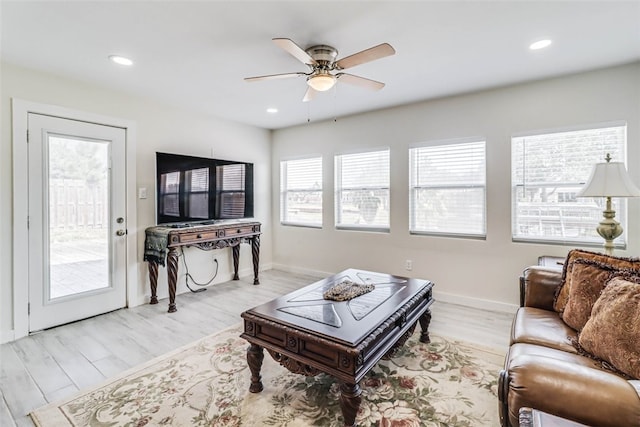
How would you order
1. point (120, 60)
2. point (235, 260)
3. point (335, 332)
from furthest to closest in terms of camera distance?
point (235, 260), point (120, 60), point (335, 332)

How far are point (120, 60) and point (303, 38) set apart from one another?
5.36ft

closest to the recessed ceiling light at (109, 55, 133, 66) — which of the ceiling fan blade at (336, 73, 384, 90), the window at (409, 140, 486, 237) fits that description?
the ceiling fan blade at (336, 73, 384, 90)

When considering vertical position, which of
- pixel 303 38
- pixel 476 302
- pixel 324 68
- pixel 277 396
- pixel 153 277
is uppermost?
pixel 303 38

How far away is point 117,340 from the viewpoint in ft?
9.02

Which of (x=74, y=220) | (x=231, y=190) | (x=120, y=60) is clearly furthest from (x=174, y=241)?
(x=120, y=60)

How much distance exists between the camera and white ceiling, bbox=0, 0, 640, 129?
1944 millimetres

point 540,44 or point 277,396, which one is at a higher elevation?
point 540,44

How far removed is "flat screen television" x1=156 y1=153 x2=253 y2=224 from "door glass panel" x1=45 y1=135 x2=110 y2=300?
1.87 feet

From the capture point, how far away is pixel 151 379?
215 centimetres

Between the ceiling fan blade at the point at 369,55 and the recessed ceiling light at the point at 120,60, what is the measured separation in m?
1.84

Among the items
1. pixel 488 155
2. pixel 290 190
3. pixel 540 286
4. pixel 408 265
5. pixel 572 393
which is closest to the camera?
pixel 572 393

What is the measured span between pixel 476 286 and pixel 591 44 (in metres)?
2.47

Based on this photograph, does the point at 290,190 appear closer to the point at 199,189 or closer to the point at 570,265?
the point at 199,189

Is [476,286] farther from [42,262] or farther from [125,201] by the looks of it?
[42,262]
